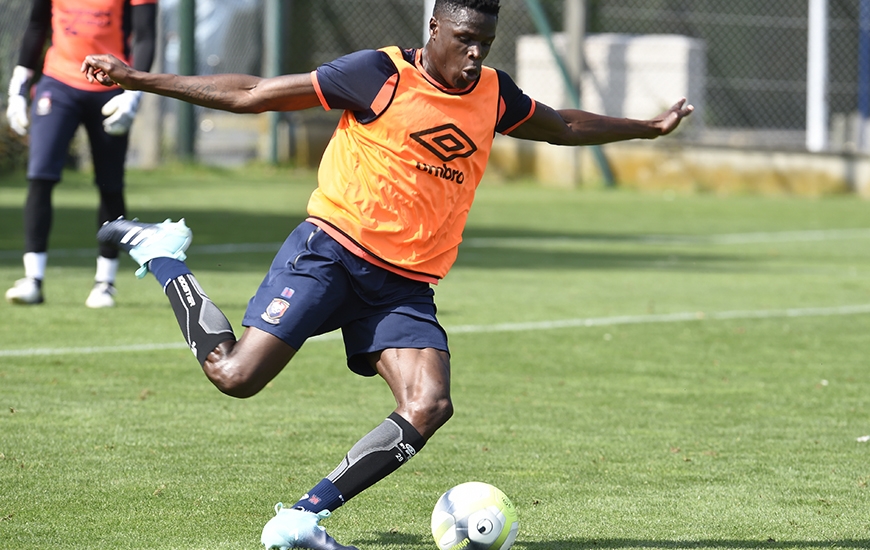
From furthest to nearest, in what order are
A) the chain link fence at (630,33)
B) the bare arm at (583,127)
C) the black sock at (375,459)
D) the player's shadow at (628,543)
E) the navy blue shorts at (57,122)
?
1. the chain link fence at (630,33)
2. the navy blue shorts at (57,122)
3. the bare arm at (583,127)
4. the player's shadow at (628,543)
5. the black sock at (375,459)

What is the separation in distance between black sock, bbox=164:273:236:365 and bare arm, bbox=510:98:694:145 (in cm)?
124

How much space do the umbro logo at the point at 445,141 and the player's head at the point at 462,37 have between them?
15 cm

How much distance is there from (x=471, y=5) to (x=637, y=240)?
11.1 meters

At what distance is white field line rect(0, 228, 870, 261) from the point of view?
1276 cm

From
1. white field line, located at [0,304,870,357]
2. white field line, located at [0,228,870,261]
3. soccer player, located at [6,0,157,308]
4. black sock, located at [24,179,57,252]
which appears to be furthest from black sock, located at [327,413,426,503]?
white field line, located at [0,228,870,261]

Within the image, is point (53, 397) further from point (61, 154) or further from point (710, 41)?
point (710, 41)

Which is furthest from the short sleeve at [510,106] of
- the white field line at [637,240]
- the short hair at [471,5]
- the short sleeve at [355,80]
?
the white field line at [637,240]

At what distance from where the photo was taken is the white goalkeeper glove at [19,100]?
9.08 metres

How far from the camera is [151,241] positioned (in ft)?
15.7

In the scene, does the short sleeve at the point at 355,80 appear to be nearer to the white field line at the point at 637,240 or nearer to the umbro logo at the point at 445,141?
the umbro logo at the point at 445,141

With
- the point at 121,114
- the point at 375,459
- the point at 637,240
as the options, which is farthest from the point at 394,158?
the point at 637,240

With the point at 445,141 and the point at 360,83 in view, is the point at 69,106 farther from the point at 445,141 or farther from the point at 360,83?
the point at 445,141

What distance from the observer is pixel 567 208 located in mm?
19094

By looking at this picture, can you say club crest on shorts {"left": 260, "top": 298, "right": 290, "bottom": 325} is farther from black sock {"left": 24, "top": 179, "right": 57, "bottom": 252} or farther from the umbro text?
black sock {"left": 24, "top": 179, "right": 57, "bottom": 252}
